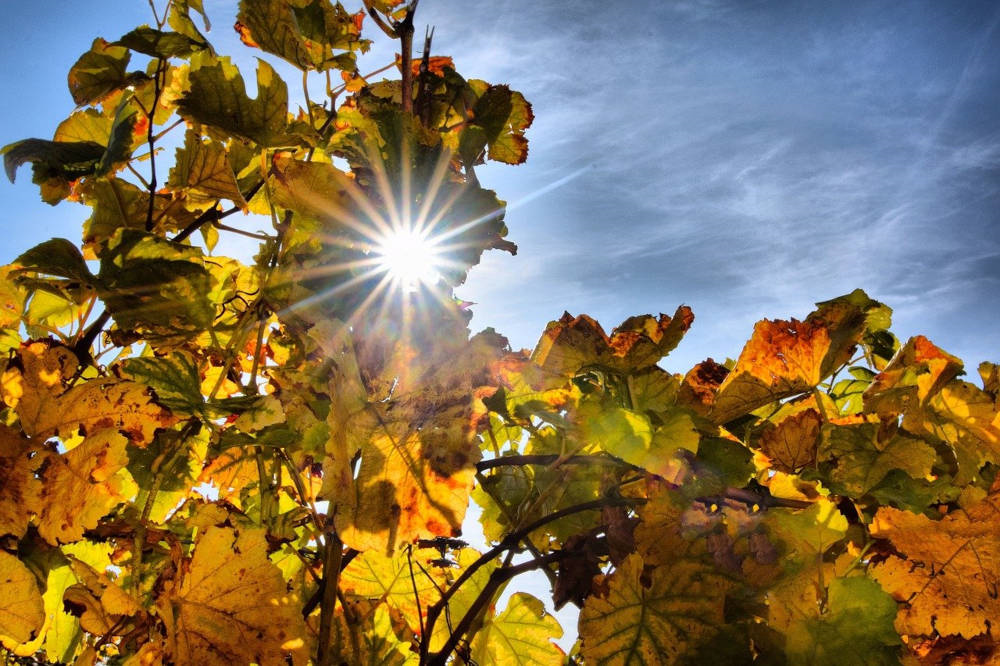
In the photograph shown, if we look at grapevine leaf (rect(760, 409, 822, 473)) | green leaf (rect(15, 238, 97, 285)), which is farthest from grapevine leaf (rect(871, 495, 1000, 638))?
green leaf (rect(15, 238, 97, 285))

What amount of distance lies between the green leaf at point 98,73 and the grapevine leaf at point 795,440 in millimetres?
1306

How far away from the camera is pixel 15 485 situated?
67cm

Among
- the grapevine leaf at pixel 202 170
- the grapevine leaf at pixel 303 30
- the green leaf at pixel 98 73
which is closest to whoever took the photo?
A: the grapevine leaf at pixel 303 30

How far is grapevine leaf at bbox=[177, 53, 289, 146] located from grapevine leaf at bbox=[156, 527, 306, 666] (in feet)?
1.83

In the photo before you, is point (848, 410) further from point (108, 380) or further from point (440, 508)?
point (108, 380)

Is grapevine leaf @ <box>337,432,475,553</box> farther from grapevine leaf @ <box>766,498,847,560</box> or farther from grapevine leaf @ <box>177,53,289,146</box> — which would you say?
grapevine leaf @ <box>177,53,289,146</box>

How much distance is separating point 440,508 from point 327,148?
0.46 m

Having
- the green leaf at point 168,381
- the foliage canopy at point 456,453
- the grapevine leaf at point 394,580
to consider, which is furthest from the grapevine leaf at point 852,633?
the green leaf at point 168,381

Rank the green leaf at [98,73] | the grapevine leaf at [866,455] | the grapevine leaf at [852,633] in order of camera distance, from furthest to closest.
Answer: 1. the green leaf at [98,73]
2. the grapevine leaf at [866,455]
3. the grapevine leaf at [852,633]

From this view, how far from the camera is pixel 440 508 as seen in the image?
25.1 inches

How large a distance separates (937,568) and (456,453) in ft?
1.73

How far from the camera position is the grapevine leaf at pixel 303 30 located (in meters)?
0.95

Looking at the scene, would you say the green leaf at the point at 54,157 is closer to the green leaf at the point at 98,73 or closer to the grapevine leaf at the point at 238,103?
the green leaf at the point at 98,73

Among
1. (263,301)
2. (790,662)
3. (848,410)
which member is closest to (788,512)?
(790,662)
